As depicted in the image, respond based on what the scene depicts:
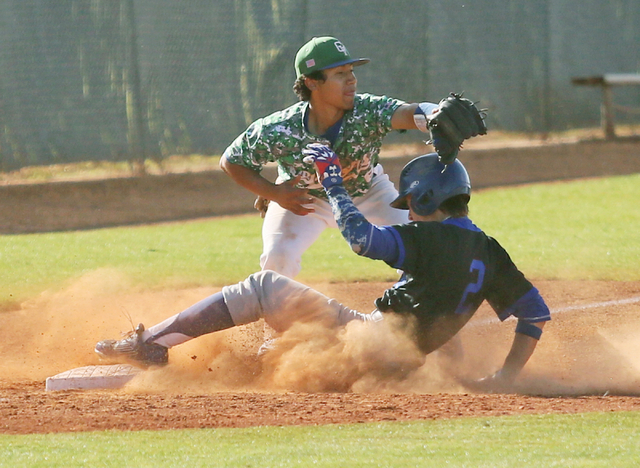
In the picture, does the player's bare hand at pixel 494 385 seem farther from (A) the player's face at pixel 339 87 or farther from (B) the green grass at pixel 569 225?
(B) the green grass at pixel 569 225

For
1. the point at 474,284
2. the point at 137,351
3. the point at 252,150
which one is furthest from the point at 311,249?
the point at 474,284

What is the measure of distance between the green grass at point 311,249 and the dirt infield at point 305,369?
47 cm

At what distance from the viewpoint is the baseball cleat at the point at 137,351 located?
4523 mm

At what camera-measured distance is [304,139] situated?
509 cm

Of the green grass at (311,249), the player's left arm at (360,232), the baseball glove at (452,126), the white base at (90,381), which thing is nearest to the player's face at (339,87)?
the baseball glove at (452,126)

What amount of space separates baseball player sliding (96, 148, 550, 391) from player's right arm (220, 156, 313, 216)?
736 mm

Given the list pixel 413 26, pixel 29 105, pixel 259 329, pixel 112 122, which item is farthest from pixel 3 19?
pixel 259 329

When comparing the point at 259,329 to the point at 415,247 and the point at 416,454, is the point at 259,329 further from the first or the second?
the point at 416,454

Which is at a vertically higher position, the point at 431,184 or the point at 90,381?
the point at 431,184

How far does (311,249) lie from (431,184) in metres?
4.92

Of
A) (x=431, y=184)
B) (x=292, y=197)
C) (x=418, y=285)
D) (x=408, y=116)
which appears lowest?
(x=418, y=285)

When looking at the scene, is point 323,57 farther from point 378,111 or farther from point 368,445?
point 368,445

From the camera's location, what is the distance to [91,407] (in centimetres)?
395

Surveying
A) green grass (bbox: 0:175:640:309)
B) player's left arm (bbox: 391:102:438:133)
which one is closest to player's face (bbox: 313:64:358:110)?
player's left arm (bbox: 391:102:438:133)
